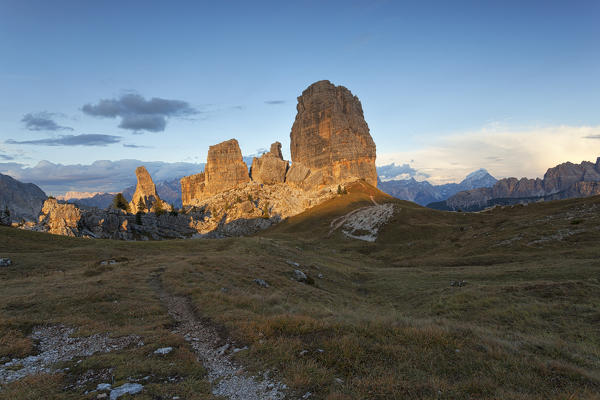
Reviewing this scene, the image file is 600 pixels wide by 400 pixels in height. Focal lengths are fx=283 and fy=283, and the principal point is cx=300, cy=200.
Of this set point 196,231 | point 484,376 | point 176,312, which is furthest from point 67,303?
point 196,231

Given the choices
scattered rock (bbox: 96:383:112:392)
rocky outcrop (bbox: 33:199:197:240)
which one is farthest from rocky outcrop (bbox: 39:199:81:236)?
scattered rock (bbox: 96:383:112:392)

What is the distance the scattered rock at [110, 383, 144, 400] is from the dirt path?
2.31 metres

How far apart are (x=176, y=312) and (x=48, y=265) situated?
2782 cm

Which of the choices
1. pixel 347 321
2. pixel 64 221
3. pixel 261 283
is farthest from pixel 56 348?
pixel 64 221

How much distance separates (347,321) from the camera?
14.6 meters

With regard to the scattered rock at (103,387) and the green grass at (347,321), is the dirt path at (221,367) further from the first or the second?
the scattered rock at (103,387)

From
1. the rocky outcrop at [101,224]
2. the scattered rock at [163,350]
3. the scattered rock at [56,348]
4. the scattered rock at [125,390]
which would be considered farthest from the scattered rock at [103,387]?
the rocky outcrop at [101,224]

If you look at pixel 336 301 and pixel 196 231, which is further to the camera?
pixel 196 231

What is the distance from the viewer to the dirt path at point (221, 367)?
923 cm

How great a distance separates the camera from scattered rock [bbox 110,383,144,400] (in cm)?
891

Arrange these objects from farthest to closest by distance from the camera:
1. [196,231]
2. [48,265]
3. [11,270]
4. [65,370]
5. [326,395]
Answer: [196,231]
[48,265]
[11,270]
[65,370]
[326,395]

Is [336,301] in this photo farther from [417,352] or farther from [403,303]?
[417,352]

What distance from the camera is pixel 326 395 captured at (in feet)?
28.3

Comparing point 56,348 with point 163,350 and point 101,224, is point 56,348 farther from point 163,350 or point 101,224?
point 101,224
